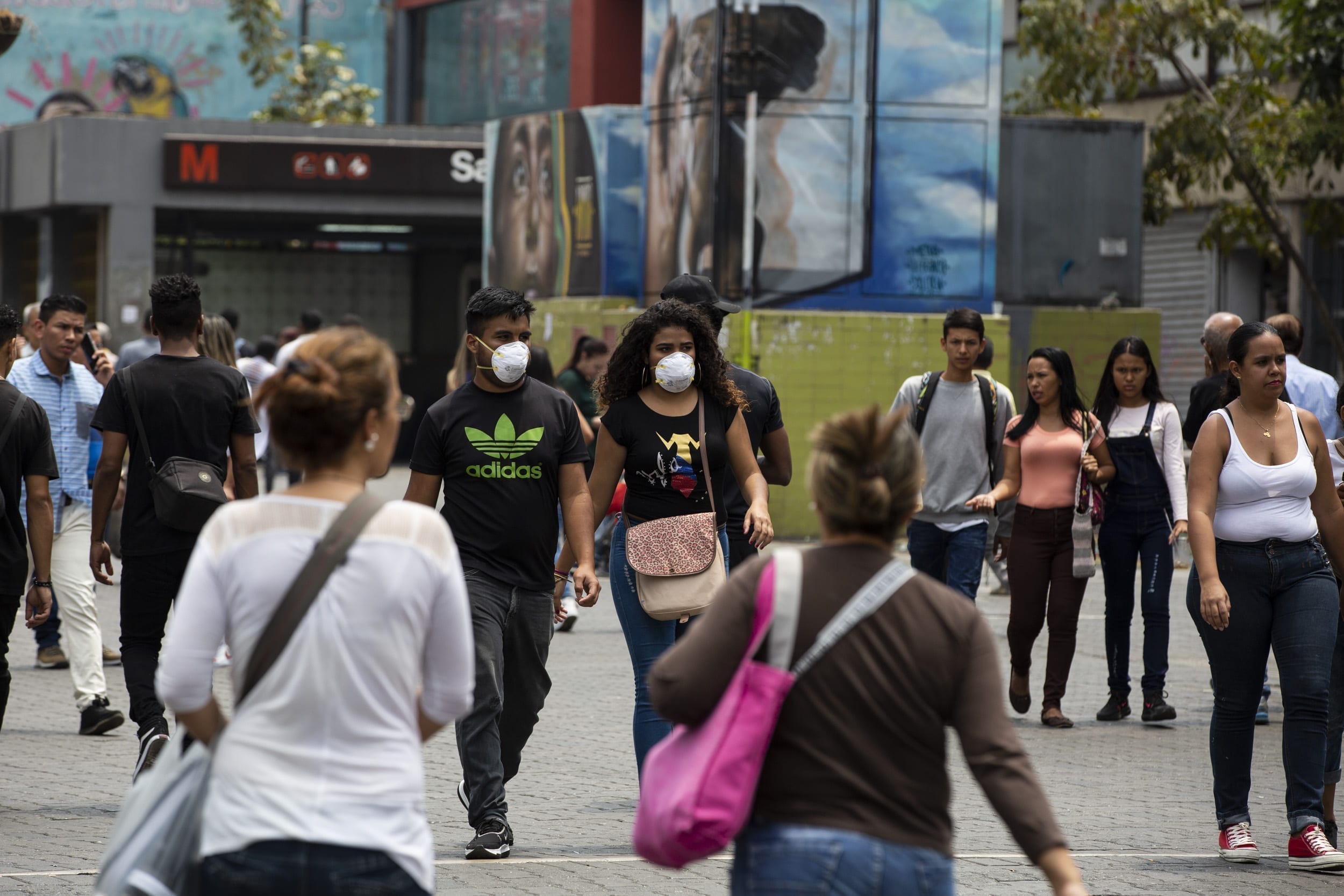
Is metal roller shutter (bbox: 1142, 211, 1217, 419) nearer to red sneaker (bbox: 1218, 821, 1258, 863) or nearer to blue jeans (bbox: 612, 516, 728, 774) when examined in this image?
red sneaker (bbox: 1218, 821, 1258, 863)

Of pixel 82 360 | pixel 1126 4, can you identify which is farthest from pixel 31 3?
pixel 82 360

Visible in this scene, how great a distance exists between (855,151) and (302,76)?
1949 cm

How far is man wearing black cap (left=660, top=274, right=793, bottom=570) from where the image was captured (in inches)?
273

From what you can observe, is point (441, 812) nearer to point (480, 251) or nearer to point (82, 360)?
point (82, 360)

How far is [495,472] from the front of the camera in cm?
621

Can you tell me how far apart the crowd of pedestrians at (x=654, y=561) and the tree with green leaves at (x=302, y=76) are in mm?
22578

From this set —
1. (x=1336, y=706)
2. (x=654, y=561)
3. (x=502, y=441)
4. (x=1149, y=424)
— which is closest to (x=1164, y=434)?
(x=1149, y=424)

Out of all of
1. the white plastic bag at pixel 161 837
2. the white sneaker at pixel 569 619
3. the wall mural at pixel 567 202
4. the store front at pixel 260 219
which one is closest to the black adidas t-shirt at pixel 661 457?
the white plastic bag at pixel 161 837

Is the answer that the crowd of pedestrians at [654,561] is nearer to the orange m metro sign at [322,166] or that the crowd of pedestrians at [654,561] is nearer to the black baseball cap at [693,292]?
the black baseball cap at [693,292]

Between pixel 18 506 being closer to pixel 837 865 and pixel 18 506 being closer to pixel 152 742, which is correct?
pixel 152 742

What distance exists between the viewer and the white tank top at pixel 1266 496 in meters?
6.36

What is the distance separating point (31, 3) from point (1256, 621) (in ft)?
128

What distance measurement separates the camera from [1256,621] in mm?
A: 6398

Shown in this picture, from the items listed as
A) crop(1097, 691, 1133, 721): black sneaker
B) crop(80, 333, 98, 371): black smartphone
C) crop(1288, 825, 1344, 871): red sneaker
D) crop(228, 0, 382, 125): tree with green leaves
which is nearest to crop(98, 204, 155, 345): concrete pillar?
crop(228, 0, 382, 125): tree with green leaves
